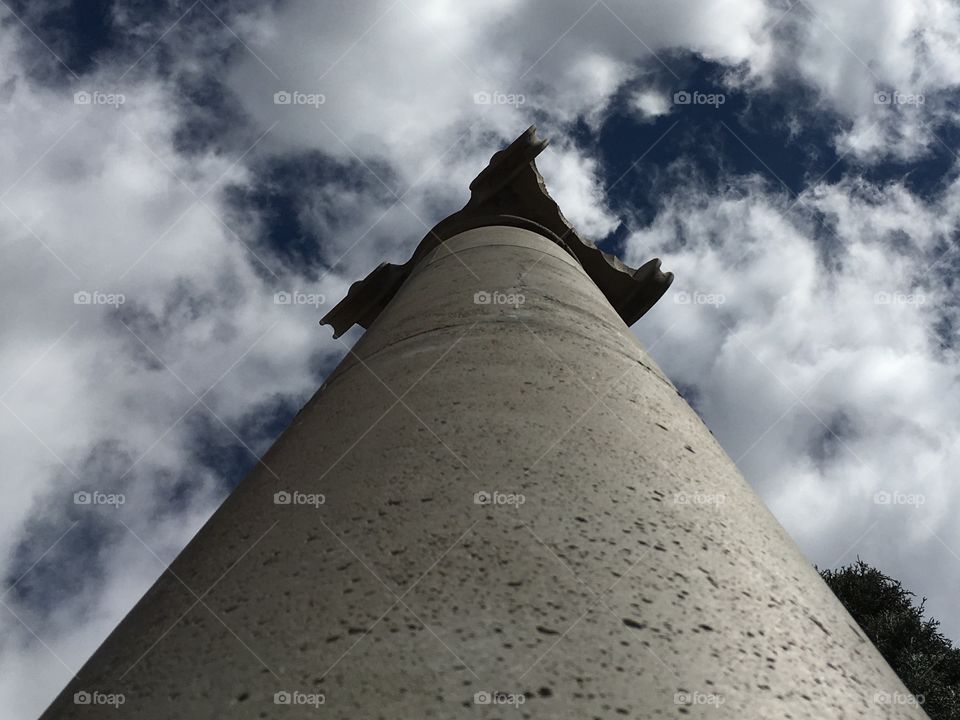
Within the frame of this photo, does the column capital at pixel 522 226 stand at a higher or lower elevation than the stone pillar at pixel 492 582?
higher

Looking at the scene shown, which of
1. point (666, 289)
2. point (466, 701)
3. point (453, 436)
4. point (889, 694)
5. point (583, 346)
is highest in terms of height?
point (666, 289)

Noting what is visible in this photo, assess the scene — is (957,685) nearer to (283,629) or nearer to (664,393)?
(664,393)

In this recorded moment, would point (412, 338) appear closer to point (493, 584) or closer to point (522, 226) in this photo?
point (493, 584)

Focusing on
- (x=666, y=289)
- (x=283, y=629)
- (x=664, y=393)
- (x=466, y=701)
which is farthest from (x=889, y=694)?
(x=666, y=289)

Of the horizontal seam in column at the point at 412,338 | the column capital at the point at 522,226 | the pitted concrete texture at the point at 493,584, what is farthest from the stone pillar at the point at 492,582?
the column capital at the point at 522,226

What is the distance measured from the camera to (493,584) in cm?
190

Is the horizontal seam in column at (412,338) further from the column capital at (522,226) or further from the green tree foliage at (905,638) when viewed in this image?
the green tree foliage at (905,638)

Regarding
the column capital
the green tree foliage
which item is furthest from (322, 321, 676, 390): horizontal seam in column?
the green tree foliage

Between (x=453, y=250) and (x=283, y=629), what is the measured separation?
476cm

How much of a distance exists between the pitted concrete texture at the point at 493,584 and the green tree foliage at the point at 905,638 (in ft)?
25.9

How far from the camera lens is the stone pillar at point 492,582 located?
5.37 ft

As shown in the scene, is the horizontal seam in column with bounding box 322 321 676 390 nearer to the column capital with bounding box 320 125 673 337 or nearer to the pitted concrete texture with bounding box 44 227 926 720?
the pitted concrete texture with bounding box 44 227 926 720

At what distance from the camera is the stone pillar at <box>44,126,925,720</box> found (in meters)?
1.64

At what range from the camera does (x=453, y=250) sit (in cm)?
633
